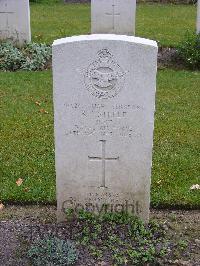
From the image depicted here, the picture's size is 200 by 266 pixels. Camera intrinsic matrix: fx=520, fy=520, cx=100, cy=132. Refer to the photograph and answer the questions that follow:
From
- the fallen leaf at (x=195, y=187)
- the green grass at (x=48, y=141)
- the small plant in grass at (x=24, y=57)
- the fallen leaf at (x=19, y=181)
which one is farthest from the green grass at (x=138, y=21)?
the fallen leaf at (x=19, y=181)

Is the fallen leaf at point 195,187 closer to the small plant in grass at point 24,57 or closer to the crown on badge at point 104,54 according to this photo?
the crown on badge at point 104,54

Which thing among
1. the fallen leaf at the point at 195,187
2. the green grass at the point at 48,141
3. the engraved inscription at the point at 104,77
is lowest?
the fallen leaf at the point at 195,187

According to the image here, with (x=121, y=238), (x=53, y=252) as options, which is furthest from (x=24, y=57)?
(x=53, y=252)

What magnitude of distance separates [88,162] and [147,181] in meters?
0.52

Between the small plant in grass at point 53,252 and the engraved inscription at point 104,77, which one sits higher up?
the engraved inscription at point 104,77

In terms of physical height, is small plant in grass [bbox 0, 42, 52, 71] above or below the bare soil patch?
above

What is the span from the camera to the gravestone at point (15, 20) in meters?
10.5

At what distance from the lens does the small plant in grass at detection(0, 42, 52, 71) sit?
32.1ft

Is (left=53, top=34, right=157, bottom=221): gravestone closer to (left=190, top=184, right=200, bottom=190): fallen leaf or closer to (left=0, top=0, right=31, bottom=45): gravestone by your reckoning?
(left=190, top=184, right=200, bottom=190): fallen leaf

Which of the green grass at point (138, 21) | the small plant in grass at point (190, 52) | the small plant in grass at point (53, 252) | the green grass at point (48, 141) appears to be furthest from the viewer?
the green grass at point (138, 21)

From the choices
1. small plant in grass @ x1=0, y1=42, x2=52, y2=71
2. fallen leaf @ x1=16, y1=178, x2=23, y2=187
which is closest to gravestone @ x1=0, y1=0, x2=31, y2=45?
small plant in grass @ x1=0, y1=42, x2=52, y2=71

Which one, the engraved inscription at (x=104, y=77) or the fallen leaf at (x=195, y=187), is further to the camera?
the fallen leaf at (x=195, y=187)

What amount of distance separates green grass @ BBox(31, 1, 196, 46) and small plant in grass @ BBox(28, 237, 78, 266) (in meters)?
7.88

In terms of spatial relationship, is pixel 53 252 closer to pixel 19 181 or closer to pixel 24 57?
pixel 19 181
